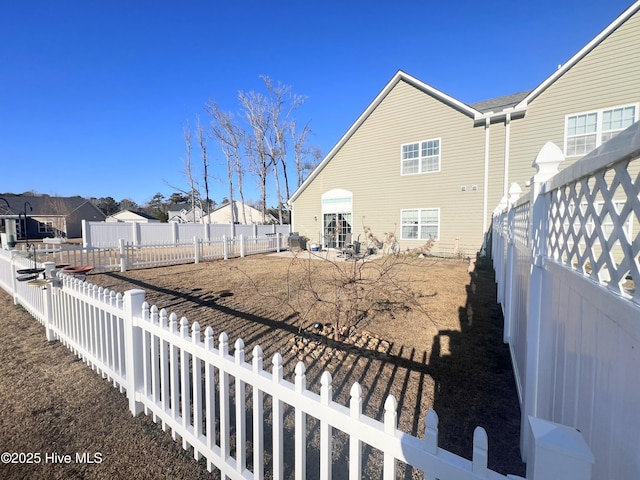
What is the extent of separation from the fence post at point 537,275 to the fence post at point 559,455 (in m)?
1.34

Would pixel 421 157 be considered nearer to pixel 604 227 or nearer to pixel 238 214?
pixel 604 227

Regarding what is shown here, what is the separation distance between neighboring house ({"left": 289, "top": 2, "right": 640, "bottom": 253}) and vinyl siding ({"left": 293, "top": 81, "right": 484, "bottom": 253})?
0.04 m

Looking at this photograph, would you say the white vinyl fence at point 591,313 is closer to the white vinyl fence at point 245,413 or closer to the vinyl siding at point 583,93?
the white vinyl fence at point 245,413

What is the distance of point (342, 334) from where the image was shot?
13.0ft

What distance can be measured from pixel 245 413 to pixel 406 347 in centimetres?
224

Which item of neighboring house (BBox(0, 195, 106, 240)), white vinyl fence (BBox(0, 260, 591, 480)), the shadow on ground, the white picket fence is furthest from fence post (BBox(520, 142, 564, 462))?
neighboring house (BBox(0, 195, 106, 240))

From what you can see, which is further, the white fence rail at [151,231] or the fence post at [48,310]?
the white fence rail at [151,231]

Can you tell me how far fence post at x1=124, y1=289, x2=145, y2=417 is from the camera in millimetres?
2504

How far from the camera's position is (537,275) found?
2.01 metres

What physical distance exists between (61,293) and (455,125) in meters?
13.3

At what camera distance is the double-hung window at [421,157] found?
1270 centimetres

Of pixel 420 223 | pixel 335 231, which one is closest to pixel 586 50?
pixel 420 223

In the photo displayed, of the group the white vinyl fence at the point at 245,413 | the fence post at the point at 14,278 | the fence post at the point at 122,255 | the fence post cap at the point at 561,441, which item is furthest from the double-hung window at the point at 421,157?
the fence post cap at the point at 561,441

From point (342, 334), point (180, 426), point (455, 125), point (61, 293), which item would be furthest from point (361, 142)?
point (180, 426)
